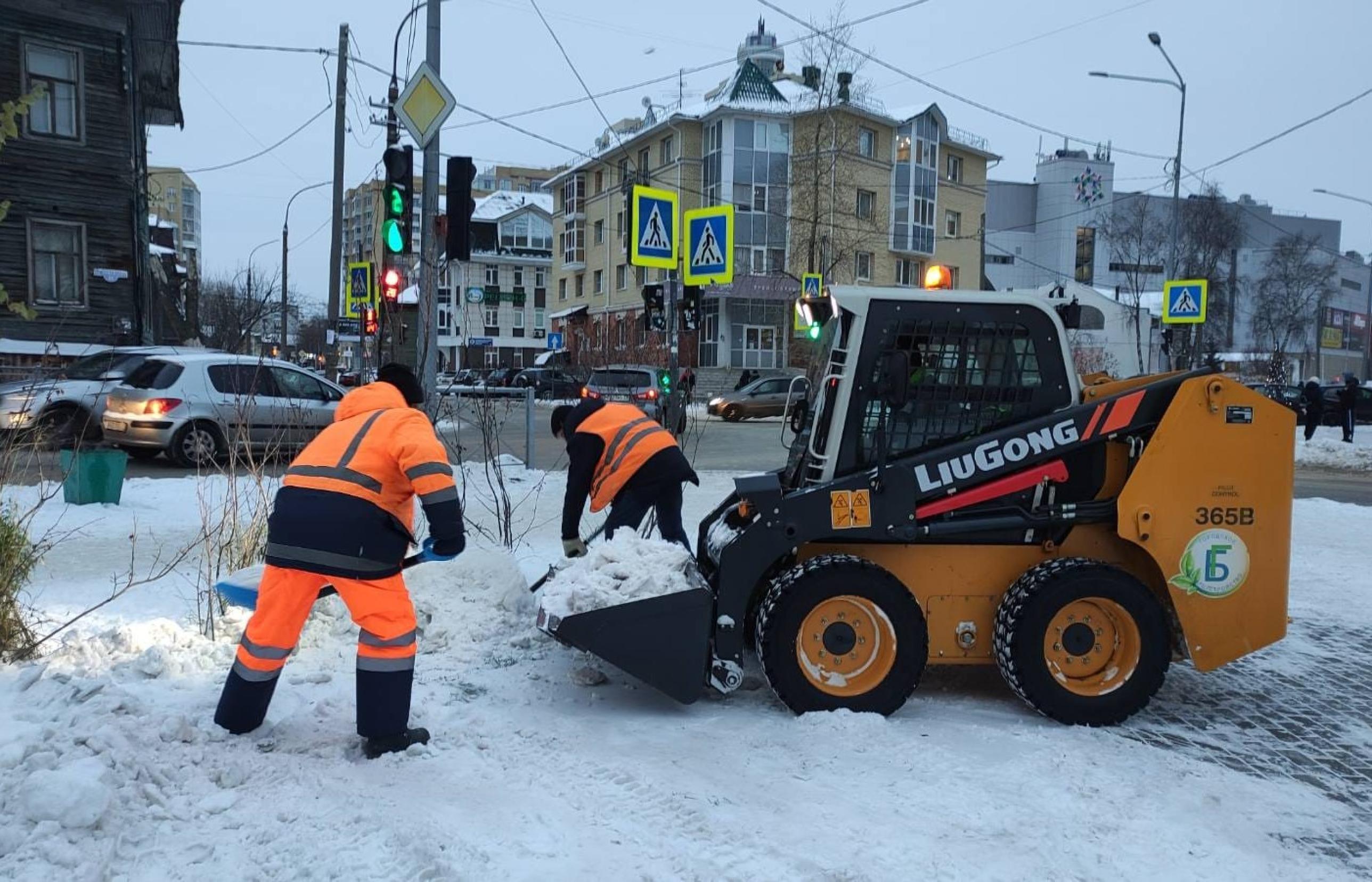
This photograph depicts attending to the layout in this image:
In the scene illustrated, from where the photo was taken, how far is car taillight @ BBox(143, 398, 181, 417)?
12633mm

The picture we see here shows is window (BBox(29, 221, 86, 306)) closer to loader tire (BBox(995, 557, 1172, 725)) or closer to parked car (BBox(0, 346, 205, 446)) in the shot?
parked car (BBox(0, 346, 205, 446))

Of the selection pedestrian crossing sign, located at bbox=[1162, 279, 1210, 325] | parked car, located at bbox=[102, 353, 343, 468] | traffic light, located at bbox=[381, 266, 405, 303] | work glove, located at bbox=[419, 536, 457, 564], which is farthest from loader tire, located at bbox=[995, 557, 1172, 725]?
pedestrian crossing sign, located at bbox=[1162, 279, 1210, 325]

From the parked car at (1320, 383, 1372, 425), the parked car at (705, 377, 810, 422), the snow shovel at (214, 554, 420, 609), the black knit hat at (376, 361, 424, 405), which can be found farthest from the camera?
the parked car at (1320, 383, 1372, 425)

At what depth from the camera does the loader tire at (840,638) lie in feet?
14.4

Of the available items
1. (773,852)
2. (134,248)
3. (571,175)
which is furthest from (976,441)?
(571,175)

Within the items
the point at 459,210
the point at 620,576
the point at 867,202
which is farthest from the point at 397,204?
the point at 867,202

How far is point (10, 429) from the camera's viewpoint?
223 inches

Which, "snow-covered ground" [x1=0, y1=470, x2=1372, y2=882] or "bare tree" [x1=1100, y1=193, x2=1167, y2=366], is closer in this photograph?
"snow-covered ground" [x1=0, y1=470, x2=1372, y2=882]

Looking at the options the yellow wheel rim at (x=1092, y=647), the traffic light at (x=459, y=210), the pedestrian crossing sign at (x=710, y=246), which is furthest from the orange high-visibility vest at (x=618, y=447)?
the pedestrian crossing sign at (x=710, y=246)

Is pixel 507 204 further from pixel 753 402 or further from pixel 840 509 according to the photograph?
pixel 840 509

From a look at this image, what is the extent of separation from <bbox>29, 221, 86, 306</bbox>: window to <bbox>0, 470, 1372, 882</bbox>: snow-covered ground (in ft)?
64.6

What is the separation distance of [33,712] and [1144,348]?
4961 cm

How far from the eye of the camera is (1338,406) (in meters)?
30.2

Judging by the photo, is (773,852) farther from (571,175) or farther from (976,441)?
(571,175)
